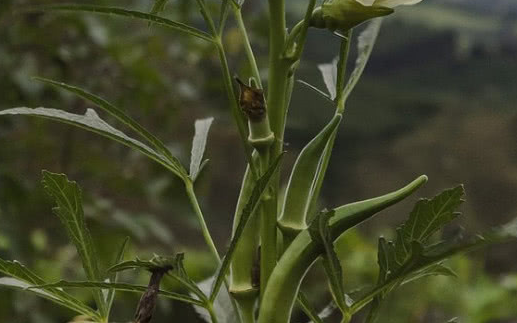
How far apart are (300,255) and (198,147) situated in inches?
4.0

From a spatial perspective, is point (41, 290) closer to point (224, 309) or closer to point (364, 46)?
point (224, 309)

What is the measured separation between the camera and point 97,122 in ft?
1.25

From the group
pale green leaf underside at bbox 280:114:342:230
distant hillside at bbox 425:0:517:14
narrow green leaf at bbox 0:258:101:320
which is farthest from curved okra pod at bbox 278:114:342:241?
distant hillside at bbox 425:0:517:14

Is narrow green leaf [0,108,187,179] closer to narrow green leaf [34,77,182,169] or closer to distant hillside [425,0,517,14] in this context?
narrow green leaf [34,77,182,169]

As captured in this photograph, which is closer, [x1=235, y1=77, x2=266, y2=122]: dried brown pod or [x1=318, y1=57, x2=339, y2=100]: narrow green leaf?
[x1=235, y1=77, x2=266, y2=122]: dried brown pod

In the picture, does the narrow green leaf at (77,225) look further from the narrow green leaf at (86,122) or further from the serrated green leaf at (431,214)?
the serrated green leaf at (431,214)

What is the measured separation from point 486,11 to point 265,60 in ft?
5.57

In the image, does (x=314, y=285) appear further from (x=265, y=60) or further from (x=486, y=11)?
(x=486, y=11)

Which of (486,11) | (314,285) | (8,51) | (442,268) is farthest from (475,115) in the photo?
(442,268)

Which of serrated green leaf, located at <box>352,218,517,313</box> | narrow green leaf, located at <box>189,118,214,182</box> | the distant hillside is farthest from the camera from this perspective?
the distant hillside

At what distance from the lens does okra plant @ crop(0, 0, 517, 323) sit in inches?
13.8

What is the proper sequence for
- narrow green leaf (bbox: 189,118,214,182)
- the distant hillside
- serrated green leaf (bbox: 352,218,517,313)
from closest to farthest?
serrated green leaf (bbox: 352,218,517,313), narrow green leaf (bbox: 189,118,214,182), the distant hillside

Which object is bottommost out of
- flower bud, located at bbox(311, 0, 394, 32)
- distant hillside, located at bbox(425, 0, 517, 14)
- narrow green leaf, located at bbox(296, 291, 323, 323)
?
distant hillside, located at bbox(425, 0, 517, 14)

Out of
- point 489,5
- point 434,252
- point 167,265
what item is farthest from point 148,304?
point 489,5
